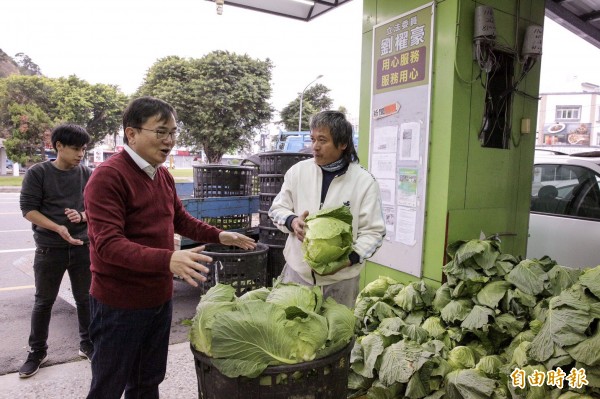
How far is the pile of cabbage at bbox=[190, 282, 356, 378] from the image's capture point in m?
1.40

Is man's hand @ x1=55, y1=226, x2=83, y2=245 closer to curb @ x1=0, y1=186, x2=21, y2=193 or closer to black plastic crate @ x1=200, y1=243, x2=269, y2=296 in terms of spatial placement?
black plastic crate @ x1=200, y1=243, x2=269, y2=296

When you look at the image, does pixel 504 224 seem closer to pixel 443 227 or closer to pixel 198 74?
pixel 443 227

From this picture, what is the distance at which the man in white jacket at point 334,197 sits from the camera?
2631 millimetres

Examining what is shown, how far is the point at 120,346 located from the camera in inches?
81.4

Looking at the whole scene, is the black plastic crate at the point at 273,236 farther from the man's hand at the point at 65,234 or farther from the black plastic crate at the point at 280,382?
the black plastic crate at the point at 280,382

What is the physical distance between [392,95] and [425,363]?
8.41 feet

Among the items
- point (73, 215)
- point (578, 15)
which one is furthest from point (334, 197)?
point (578, 15)

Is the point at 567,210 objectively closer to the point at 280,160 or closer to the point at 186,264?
the point at 280,160

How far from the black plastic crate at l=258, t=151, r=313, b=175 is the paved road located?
2.10 m

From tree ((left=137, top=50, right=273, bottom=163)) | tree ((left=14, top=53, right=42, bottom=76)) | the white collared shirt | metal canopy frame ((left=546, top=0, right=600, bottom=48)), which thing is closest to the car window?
metal canopy frame ((left=546, top=0, right=600, bottom=48))

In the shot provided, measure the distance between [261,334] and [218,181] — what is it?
4.23m

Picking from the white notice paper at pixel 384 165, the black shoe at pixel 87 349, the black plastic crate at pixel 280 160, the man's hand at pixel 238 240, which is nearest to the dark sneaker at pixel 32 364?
the black shoe at pixel 87 349

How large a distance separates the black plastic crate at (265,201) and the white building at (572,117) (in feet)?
149

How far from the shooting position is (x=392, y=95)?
405cm
